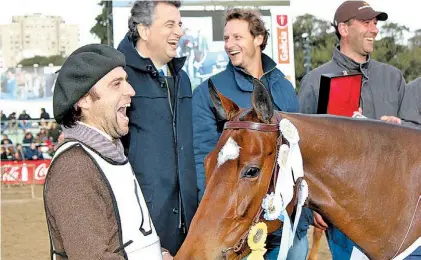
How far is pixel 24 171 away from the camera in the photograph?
62.2 feet

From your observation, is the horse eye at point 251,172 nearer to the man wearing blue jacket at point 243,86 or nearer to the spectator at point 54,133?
the man wearing blue jacket at point 243,86

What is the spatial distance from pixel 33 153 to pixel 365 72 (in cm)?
1691

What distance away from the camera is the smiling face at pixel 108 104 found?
2.58 m

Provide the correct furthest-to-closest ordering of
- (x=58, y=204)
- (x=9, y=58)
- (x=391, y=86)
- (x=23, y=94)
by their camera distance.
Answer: (x=9, y=58), (x=23, y=94), (x=391, y=86), (x=58, y=204)

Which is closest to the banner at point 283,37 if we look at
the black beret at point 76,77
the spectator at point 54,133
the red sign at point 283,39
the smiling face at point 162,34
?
the red sign at point 283,39

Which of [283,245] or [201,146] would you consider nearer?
[283,245]

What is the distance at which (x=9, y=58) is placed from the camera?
46.4m

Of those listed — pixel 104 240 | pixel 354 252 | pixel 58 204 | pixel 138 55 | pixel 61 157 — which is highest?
Result: pixel 138 55

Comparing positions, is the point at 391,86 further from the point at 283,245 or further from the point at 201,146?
the point at 283,245

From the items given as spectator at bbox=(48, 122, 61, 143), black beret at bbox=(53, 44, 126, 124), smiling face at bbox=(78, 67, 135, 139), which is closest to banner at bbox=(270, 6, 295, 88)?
spectator at bbox=(48, 122, 61, 143)

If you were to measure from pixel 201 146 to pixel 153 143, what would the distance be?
285mm

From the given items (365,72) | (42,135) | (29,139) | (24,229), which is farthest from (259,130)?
(42,135)

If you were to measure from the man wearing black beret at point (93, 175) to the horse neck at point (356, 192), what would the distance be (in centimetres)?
80

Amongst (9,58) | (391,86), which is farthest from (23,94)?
(391,86)
